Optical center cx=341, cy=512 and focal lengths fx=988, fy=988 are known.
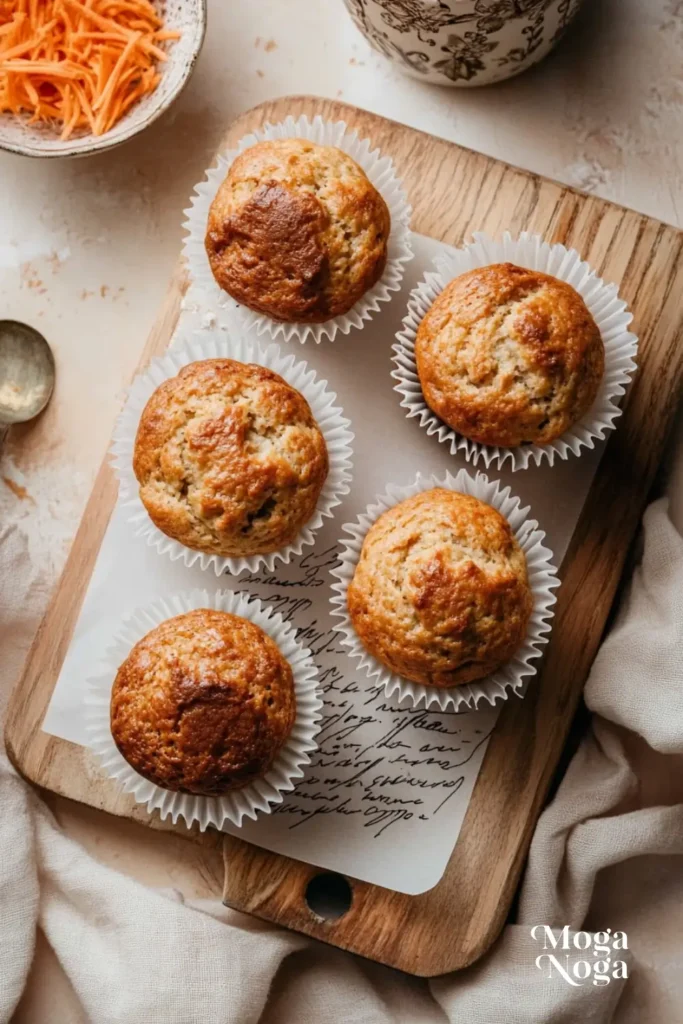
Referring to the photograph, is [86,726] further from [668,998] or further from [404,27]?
[404,27]

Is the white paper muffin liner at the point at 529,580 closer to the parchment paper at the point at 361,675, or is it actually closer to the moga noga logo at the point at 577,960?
the parchment paper at the point at 361,675

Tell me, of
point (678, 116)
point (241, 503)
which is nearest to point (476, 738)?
point (241, 503)

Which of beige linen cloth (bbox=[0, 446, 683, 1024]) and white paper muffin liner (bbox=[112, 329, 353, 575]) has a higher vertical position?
white paper muffin liner (bbox=[112, 329, 353, 575])

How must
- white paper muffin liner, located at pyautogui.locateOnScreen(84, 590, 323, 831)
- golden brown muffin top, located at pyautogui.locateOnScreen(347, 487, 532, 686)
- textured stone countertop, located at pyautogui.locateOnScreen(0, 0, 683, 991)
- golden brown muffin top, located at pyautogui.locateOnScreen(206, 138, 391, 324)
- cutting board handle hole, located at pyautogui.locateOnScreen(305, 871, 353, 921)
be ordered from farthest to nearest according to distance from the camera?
textured stone countertop, located at pyautogui.locateOnScreen(0, 0, 683, 991)
cutting board handle hole, located at pyautogui.locateOnScreen(305, 871, 353, 921)
white paper muffin liner, located at pyautogui.locateOnScreen(84, 590, 323, 831)
golden brown muffin top, located at pyautogui.locateOnScreen(206, 138, 391, 324)
golden brown muffin top, located at pyautogui.locateOnScreen(347, 487, 532, 686)

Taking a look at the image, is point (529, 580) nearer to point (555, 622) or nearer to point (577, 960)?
point (555, 622)

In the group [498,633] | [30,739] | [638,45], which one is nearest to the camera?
[498,633]

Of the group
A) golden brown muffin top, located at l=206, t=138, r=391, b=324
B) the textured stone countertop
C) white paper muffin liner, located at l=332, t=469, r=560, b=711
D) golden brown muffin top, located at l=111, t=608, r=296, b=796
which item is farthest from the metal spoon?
white paper muffin liner, located at l=332, t=469, r=560, b=711

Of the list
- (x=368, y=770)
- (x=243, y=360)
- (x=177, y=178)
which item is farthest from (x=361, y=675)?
(x=177, y=178)

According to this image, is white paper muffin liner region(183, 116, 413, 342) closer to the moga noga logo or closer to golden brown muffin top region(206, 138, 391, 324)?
golden brown muffin top region(206, 138, 391, 324)
